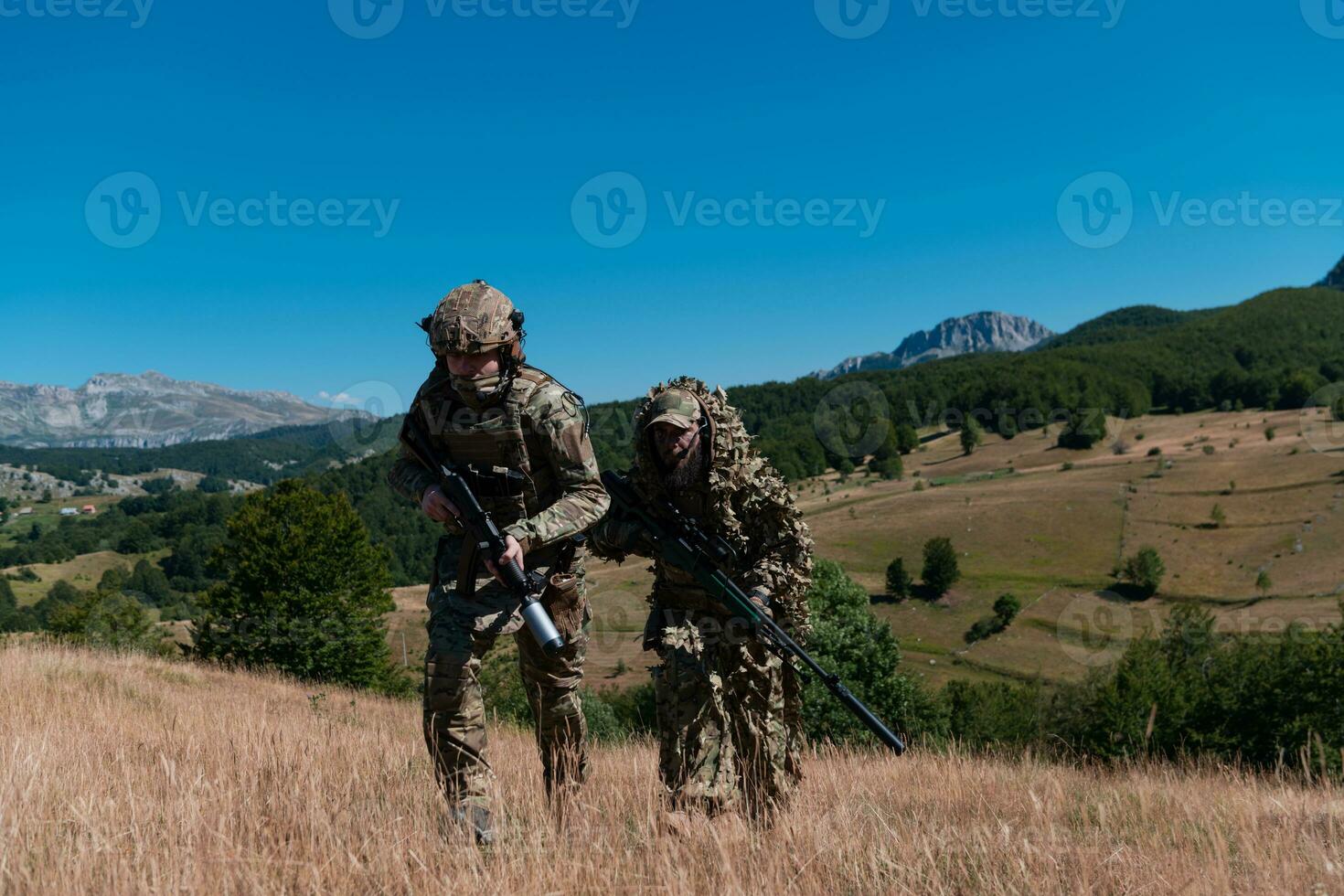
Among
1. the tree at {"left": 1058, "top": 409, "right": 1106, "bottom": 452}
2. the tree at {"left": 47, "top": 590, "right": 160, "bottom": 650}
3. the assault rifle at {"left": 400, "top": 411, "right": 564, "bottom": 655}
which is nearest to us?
the assault rifle at {"left": 400, "top": 411, "right": 564, "bottom": 655}

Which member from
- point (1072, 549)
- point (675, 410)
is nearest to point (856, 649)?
point (675, 410)

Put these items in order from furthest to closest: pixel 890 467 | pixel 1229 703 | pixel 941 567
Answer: pixel 890 467
pixel 941 567
pixel 1229 703

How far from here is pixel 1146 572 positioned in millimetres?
98625

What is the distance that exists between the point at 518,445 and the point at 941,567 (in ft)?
351

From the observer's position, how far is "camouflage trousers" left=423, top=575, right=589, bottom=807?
4.67 m

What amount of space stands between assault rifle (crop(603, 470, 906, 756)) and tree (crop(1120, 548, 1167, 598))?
108188 millimetres

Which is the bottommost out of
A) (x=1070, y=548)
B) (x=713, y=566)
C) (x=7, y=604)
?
(x=1070, y=548)

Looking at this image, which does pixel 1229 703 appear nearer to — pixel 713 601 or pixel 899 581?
pixel 713 601

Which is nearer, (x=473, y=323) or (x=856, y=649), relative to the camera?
(x=473, y=323)

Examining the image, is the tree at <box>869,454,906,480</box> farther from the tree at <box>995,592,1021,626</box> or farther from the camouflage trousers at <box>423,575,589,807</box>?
the camouflage trousers at <box>423,575,589,807</box>

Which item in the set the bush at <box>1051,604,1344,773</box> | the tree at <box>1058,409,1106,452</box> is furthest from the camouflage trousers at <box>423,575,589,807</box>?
the tree at <box>1058,409,1106,452</box>

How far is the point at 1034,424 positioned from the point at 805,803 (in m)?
200

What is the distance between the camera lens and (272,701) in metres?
12.7

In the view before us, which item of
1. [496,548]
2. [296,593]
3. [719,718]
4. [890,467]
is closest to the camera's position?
[496,548]
